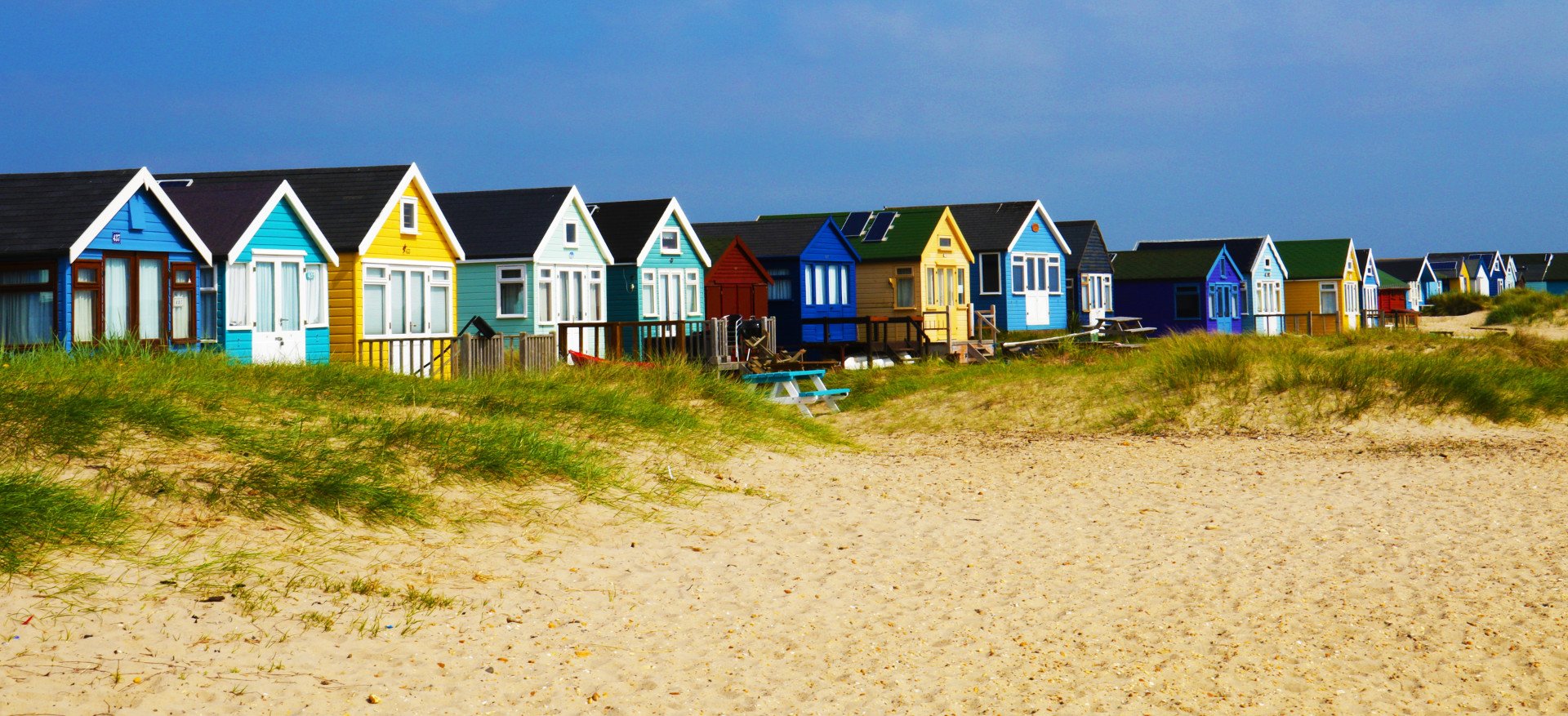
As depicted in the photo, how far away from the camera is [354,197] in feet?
89.9

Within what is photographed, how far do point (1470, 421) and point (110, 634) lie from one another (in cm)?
1706

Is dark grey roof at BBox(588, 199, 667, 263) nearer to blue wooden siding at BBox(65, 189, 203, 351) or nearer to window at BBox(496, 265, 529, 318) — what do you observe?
window at BBox(496, 265, 529, 318)

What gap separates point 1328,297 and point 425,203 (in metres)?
46.5

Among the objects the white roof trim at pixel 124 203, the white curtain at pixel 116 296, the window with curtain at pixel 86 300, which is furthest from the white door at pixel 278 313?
the window with curtain at pixel 86 300

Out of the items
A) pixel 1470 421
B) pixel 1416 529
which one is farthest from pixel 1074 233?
pixel 1416 529

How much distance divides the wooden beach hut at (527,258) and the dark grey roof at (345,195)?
334 cm

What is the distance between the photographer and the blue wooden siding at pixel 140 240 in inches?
790

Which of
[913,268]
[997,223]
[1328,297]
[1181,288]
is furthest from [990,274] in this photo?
[1328,297]

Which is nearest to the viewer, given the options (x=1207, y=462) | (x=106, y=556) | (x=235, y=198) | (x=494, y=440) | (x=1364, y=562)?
(x=106, y=556)

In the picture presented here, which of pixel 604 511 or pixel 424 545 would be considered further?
pixel 604 511

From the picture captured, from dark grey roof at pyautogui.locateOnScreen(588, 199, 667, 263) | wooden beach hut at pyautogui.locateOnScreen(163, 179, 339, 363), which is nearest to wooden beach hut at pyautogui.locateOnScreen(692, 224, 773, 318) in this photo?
dark grey roof at pyautogui.locateOnScreen(588, 199, 667, 263)

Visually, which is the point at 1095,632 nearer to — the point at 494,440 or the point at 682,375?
the point at 494,440

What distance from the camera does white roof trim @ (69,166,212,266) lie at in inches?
786

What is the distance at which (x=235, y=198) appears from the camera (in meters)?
24.5
